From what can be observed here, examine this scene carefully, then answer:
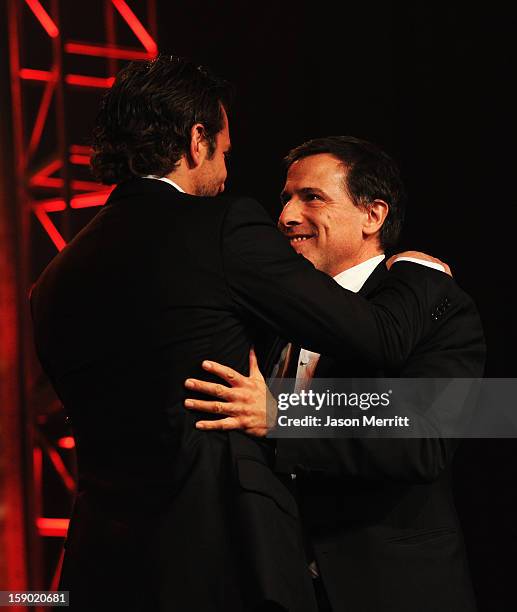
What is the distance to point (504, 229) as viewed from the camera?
3.59 m

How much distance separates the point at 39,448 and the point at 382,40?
2311 millimetres

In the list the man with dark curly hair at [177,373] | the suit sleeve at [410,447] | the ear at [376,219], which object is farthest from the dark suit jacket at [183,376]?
the ear at [376,219]

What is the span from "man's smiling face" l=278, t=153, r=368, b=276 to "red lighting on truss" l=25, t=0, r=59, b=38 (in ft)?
6.25

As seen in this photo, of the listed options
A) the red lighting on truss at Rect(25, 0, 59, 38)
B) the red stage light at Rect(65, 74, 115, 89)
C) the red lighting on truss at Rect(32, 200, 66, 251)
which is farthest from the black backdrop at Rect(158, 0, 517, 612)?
the red lighting on truss at Rect(32, 200, 66, 251)

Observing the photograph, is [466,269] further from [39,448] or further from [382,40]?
[39,448]

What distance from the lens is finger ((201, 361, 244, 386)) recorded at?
5.50 ft

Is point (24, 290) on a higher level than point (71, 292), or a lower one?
higher

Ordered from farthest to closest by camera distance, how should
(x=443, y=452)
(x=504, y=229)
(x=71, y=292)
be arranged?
(x=504, y=229)
(x=443, y=452)
(x=71, y=292)

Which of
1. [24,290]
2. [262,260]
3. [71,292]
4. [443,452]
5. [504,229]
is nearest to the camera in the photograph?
[262,260]

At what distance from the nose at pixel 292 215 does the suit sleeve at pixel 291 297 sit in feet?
2.41

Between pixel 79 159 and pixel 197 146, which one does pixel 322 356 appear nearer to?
pixel 197 146

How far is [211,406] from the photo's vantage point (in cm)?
168

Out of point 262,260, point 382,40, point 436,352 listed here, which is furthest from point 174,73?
point 382,40

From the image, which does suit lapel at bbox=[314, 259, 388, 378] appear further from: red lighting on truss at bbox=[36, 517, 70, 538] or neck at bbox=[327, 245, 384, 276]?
red lighting on truss at bbox=[36, 517, 70, 538]
